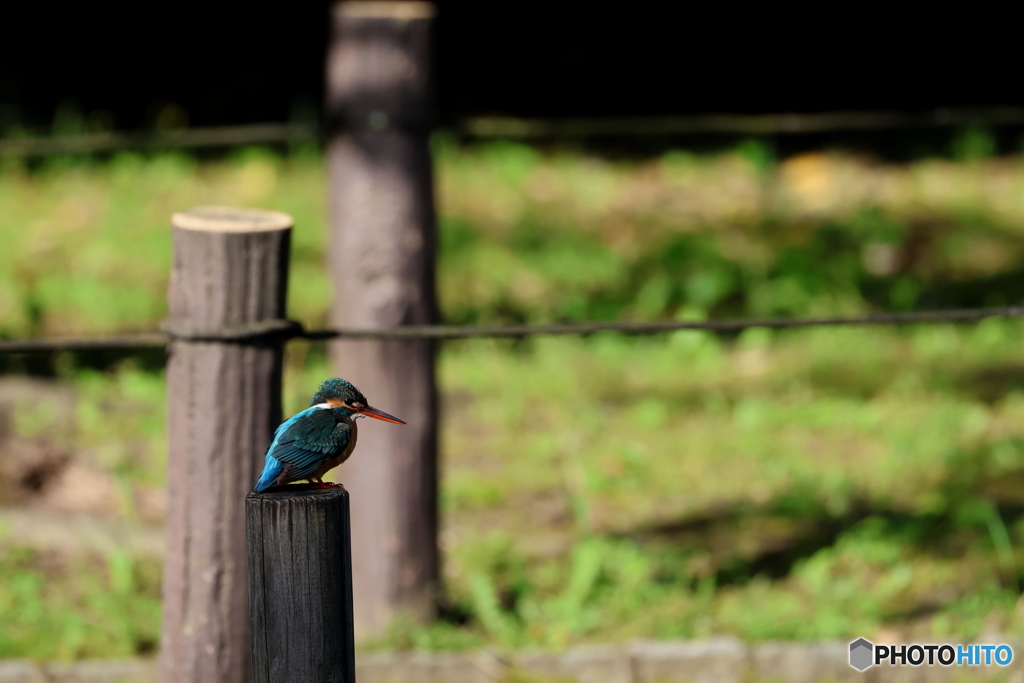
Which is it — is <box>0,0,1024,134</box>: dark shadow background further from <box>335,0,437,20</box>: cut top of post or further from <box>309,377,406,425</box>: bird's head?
<box>309,377,406,425</box>: bird's head

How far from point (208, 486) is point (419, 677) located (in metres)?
0.97

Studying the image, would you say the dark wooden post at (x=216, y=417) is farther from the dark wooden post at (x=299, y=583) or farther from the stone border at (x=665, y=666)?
the stone border at (x=665, y=666)

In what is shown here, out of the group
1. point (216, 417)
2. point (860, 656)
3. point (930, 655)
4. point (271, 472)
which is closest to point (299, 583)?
point (271, 472)

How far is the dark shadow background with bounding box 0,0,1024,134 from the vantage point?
8.05 meters

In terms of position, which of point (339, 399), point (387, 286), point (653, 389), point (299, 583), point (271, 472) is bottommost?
point (299, 583)

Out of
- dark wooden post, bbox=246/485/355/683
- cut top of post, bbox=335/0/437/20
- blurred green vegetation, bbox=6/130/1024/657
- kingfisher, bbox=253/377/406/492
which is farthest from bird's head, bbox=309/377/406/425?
cut top of post, bbox=335/0/437/20

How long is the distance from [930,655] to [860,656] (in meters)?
0.18

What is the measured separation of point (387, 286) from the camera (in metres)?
3.00

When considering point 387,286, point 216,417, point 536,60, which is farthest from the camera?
point 536,60

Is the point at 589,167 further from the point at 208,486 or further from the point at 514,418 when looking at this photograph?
the point at 208,486

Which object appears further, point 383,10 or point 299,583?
point 383,10

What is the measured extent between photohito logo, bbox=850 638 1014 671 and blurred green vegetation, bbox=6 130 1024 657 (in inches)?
4.4

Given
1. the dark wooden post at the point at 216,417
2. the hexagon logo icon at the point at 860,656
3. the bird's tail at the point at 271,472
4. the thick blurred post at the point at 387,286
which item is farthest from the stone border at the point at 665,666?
the bird's tail at the point at 271,472

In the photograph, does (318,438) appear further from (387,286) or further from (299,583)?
(387,286)
